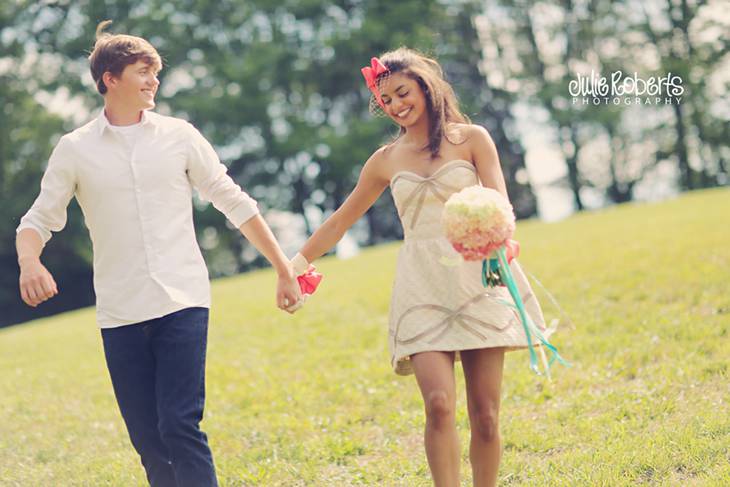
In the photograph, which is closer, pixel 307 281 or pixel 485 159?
pixel 485 159

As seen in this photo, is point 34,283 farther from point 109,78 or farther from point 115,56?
point 115,56

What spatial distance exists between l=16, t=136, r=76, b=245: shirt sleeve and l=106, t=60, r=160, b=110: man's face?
1.16ft

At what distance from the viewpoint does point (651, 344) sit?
354 inches

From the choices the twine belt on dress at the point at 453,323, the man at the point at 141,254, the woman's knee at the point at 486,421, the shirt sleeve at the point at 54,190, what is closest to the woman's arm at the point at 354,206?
the twine belt on dress at the point at 453,323

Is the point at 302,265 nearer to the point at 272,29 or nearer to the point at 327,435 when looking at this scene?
the point at 327,435

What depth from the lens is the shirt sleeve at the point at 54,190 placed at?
→ 4.72 metres

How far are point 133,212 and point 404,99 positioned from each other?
60.6 inches

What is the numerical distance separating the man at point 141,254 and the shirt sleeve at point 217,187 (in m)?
0.03

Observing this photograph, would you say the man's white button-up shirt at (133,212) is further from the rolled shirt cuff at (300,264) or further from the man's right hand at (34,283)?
the rolled shirt cuff at (300,264)

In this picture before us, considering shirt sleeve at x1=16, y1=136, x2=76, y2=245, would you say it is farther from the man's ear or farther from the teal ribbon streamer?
the teal ribbon streamer

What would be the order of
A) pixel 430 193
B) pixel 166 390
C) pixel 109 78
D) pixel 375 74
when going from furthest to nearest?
pixel 375 74 < pixel 430 193 < pixel 109 78 < pixel 166 390

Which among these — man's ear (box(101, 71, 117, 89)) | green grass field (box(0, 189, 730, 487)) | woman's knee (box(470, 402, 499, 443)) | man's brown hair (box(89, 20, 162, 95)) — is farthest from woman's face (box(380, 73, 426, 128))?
green grass field (box(0, 189, 730, 487))

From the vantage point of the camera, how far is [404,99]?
5.04 meters

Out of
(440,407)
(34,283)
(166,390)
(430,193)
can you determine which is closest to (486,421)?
(440,407)
